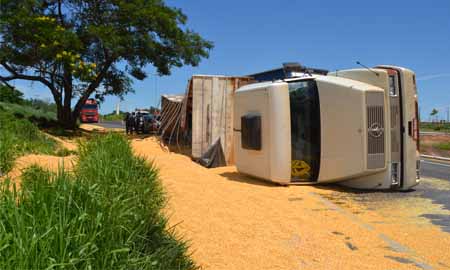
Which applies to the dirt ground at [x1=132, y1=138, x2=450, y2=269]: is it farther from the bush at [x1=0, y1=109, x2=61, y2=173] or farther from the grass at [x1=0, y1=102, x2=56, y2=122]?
the grass at [x1=0, y1=102, x2=56, y2=122]

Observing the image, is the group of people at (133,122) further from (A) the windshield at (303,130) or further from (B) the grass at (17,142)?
(A) the windshield at (303,130)

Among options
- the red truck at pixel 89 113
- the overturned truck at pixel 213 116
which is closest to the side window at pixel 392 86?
the overturned truck at pixel 213 116

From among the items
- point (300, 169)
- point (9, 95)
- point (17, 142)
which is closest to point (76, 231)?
point (300, 169)

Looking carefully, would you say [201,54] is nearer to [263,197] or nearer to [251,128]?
[251,128]

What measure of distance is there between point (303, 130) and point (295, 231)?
3790 mm

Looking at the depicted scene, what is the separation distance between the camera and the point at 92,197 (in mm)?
3488

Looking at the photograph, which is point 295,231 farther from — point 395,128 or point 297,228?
point 395,128

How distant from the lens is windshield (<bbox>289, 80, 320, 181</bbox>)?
29.3ft

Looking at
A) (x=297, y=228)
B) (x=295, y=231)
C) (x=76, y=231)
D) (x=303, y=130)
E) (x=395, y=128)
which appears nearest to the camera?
(x=76, y=231)

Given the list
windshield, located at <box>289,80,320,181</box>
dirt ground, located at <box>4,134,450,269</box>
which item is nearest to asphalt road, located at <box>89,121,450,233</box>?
dirt ground, located at <box>4,134,450,269</box>

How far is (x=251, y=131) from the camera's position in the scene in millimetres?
9312

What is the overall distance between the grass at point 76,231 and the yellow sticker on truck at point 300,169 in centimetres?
506

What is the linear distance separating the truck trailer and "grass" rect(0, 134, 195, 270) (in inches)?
191

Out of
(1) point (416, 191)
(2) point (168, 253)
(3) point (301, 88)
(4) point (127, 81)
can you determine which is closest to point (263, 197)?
(3) point (301, 88)
